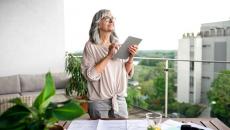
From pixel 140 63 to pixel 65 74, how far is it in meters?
1.46

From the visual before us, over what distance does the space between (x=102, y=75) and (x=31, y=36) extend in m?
3.82

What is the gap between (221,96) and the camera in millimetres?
3752

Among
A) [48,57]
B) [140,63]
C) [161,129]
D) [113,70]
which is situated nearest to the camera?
[161,129]

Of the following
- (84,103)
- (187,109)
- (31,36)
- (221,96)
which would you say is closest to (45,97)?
(84,103)

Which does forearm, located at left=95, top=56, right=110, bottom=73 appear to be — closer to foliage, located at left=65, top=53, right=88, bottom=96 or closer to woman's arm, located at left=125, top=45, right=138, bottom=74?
woman's arm, located at left=125, top=45, right=138, bottom=74

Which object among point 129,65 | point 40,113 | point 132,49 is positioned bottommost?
point 40,113

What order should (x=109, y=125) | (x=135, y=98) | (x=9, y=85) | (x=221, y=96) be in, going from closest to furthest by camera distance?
(x=109, y=125), (x=221, y=96), (x=135, y=98), (x=9, y=85)

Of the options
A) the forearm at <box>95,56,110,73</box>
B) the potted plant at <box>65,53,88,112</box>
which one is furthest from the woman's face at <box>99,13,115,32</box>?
the potted plant at <box>65,53,88,112</box>

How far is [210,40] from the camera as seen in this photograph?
3.79 m

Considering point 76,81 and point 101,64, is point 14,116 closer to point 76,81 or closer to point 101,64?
point 101,64

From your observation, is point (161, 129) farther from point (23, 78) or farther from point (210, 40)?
point (23, 78)

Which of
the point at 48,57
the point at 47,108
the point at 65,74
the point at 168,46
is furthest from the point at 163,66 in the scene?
the point at 47,108

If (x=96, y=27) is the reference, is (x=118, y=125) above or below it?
below

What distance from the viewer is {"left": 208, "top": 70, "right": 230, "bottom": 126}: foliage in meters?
3.65
